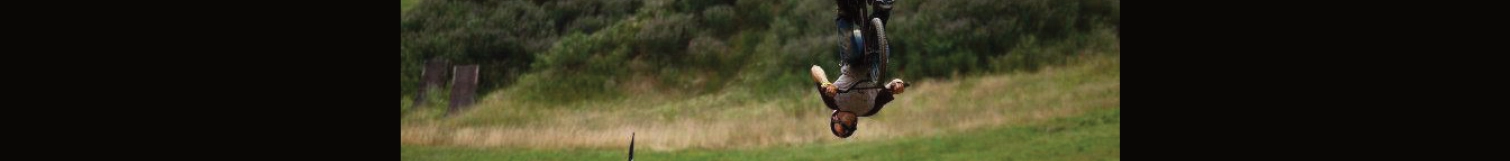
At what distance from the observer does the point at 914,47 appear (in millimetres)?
6398

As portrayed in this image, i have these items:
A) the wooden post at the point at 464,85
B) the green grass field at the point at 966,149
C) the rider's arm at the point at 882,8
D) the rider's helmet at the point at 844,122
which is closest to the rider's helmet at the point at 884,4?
the rider's arm at the point at 882,8

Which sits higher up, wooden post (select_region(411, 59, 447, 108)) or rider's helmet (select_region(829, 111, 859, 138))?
rider's helmet (select_region(829, 111, 859, 138))

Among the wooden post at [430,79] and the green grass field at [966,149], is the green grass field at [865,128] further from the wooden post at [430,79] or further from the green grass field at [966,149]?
the wooden post at [430,79]

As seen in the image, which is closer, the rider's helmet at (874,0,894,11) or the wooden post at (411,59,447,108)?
the rider's helmet at (874,0,894,11)

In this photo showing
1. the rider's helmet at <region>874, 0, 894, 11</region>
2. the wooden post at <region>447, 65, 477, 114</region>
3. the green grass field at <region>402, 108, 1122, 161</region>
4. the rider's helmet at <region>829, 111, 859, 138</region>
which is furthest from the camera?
the wooden post at <region>447, 65, 477, 114</region>

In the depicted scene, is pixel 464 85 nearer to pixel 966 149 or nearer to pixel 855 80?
pixel 966 149

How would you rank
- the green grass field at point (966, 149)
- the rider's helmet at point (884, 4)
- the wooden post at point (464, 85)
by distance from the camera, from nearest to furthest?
the rider's helmet at point (884, 4)
the green grass field at point (966, 149)
the wooden post at point (464, 85)

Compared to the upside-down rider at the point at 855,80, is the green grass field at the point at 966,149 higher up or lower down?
lower down

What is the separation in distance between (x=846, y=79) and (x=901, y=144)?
11.4 feet

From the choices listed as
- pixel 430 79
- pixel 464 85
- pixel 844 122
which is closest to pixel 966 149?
pixel 464 85

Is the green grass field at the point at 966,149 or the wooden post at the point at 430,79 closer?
the green grass field at the point at 966,149

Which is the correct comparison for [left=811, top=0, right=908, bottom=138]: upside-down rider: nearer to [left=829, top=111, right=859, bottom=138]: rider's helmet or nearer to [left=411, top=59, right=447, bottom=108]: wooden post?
[left=829, top=111, right=859, bottom=138]: rider's helmet

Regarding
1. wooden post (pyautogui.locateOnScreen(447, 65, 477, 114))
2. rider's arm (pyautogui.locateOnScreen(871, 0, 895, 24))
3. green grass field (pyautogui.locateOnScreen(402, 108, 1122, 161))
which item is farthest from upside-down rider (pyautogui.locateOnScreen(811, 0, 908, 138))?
wooden post (pyautogui.locateOnScreen(447, 65, 477, 114))

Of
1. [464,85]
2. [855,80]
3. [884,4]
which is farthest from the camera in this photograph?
[464,85]
